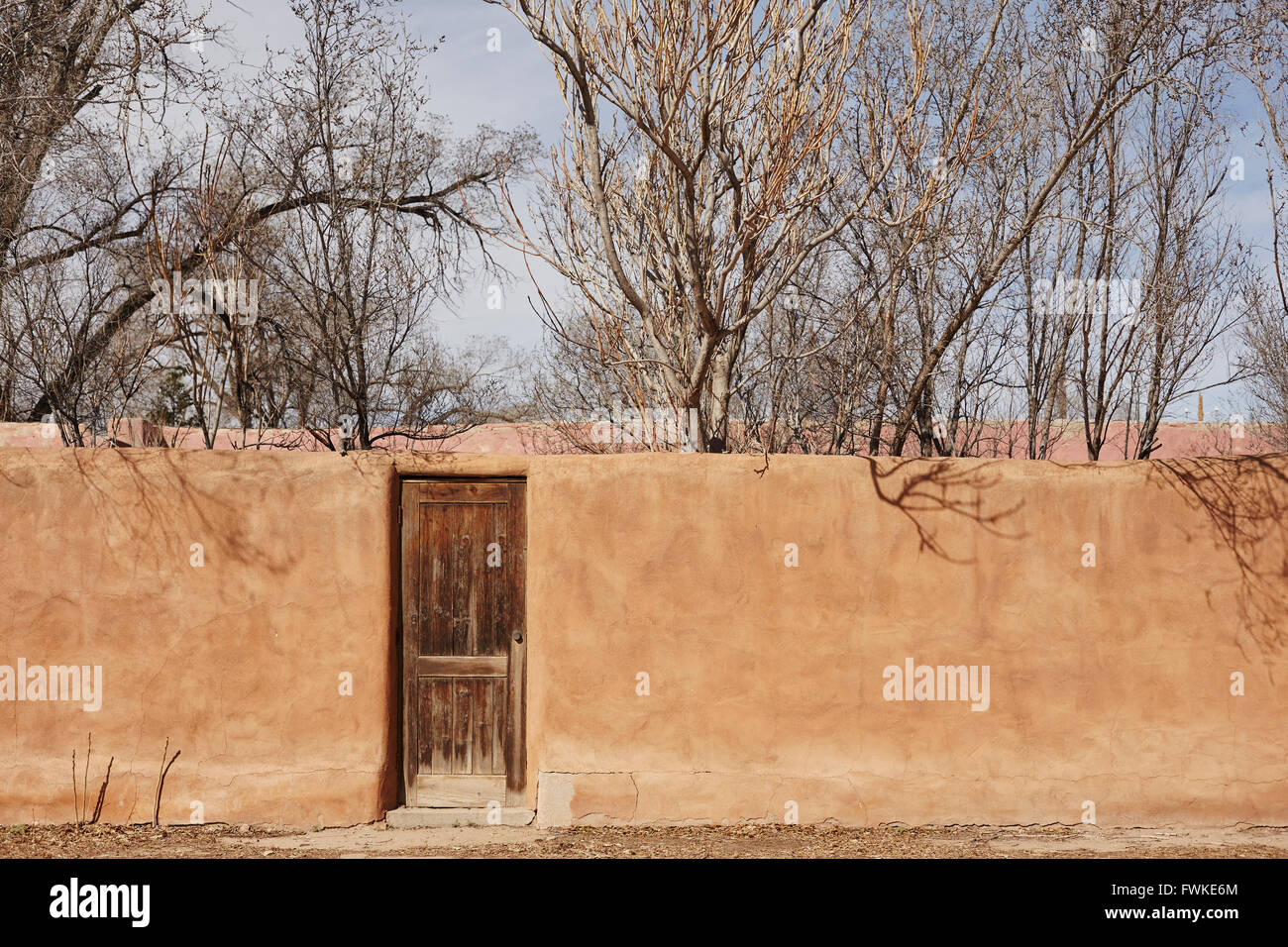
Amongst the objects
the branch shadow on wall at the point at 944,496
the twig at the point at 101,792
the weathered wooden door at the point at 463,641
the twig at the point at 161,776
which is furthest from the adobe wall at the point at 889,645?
the twig at the point at 101,792

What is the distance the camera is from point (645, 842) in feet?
21.0

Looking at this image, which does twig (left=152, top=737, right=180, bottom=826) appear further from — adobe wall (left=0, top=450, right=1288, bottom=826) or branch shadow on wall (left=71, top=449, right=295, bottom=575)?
branch shadow on wall (left=71, top=449, right=295, bottom=575)

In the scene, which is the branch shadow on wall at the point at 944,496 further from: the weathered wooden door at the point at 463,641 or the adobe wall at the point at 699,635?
the weathered wooden door at the point at 463,641

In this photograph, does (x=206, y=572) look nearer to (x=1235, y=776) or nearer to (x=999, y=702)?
(x=999, y=702)

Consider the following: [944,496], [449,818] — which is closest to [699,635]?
[944,496]

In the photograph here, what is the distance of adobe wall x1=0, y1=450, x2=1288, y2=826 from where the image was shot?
6.60 metres

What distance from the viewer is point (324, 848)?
245 inches

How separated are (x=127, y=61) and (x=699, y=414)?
17.8ft

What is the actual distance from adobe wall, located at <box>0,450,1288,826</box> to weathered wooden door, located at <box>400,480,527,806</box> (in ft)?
0.47

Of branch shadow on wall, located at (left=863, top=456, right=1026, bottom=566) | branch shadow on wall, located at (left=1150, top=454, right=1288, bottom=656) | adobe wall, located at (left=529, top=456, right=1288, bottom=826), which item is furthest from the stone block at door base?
branch shadow on wall, located at (left=1150, top=454, right=1288, bottom=656)

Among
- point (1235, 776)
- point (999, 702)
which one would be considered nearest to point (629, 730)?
point (999, 702)

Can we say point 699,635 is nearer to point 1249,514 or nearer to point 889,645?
point 889,645

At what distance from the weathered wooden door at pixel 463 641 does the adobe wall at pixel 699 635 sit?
14 centimetres

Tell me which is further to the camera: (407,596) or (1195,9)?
(1195,9)
